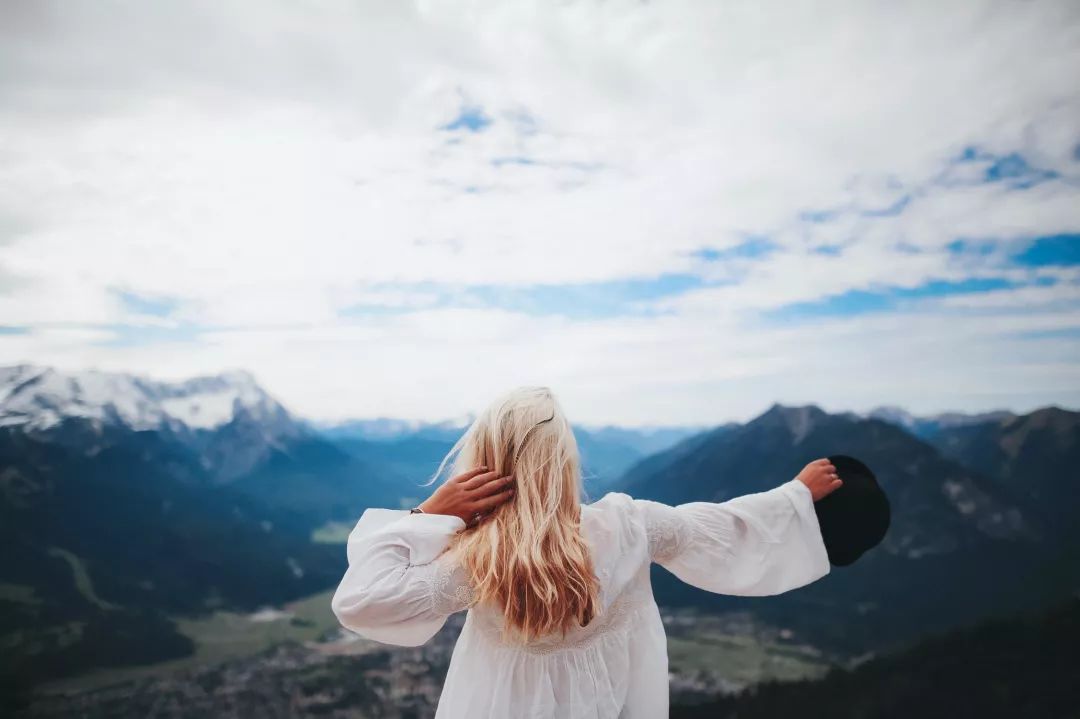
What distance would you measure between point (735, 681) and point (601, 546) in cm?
776

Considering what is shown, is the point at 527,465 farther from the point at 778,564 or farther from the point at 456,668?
the point at 778,564

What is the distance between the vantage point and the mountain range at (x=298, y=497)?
718 cm

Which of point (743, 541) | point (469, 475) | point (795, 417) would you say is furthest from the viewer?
point (795, 417)

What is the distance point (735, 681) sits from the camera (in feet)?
26.3

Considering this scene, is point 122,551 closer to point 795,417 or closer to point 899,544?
point 795,417

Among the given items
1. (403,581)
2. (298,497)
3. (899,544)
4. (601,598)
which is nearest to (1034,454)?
(899,544)

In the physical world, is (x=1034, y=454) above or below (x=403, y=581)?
below

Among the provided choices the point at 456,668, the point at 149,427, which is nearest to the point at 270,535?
the point at 149,427

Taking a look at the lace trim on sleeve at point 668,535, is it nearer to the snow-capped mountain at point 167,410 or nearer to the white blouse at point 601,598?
the white blouse at point 601,598

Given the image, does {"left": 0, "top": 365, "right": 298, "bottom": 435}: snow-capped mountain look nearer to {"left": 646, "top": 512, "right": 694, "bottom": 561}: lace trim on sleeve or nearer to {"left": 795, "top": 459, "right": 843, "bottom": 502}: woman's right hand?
{"left": 646, "top": 512, "right": 694, "bottom": 561}: lace trim on sleeve

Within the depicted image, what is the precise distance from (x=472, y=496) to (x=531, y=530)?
134mm

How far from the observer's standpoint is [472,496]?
4.22 feet

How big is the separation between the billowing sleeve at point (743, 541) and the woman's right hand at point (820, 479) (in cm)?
2

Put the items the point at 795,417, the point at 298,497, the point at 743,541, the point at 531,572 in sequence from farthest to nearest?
the point at 298,497 < the point at 795,417 < the point at 743,541 < the point at 531,572
